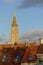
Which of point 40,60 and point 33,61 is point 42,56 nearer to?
point 40,60

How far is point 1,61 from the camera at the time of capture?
2724 inches

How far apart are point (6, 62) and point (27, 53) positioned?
543 centimetres

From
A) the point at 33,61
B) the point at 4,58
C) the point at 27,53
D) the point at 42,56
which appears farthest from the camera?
the point at 4,58

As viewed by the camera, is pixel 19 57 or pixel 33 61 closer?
pixel 33 61

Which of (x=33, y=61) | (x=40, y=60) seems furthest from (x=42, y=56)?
(x=33, y=61)

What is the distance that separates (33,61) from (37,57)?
316cm

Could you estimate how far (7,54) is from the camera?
72.7 metres

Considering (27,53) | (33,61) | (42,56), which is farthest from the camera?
(27,53)

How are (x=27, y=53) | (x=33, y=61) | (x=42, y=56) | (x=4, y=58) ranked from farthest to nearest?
(x=4, y=58) < (x=27, y=53) < (x=33, y=61) < (x=42, y=56)

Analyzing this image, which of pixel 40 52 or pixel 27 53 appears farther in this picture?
pixel 27 53

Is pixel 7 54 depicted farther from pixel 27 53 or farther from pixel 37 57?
pixel 37 57

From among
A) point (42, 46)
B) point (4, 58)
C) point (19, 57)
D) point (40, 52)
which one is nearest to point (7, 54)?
point (4, 58)

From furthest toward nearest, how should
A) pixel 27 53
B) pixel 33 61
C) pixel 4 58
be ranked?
pixel 4 58 → pixel 27 53 → pixel 33 61

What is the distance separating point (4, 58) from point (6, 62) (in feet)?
10.8
